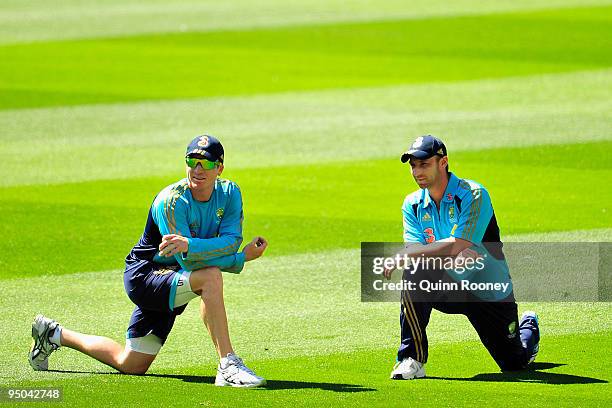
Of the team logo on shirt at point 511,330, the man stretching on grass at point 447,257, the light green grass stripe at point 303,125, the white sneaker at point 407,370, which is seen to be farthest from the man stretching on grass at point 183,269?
the light green grass stripe at point 303,125

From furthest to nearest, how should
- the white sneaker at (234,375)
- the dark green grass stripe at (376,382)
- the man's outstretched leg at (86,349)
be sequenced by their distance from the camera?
1. the man's outstretched leg at (86,349)
2. the white sneaker at (234,375)
3. the dark green grass stripe at (376,382)

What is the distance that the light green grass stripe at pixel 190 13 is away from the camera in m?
29.8

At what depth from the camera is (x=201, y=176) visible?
8.92 meters

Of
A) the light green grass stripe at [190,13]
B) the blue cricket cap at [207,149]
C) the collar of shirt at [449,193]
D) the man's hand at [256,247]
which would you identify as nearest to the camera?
the blue cricket cap at [207,149]

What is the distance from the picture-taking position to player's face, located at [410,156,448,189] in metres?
8.98

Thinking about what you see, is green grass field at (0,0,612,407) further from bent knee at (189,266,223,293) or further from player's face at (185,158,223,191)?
player's face at (185,158,223,191)

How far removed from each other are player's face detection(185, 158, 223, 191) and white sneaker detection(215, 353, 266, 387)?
1.16m

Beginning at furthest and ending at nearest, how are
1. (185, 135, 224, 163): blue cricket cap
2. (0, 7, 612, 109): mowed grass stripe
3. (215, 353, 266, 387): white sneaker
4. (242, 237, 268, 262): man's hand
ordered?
(0, 7, 612, 109): mowed grass stripe < (242, 237, 268, 262): man's hand < (185, 135, 224, 163): blue cricket cap < (215, 353, 266, 387): white sneaker

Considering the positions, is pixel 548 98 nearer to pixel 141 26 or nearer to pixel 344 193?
pixel 344 193

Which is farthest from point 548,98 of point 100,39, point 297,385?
point 297,385

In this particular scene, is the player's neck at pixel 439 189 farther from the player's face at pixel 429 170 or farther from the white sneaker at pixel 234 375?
the white sneaker at pixel 234 375

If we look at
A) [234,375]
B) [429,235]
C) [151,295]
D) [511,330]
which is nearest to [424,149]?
[429,235]

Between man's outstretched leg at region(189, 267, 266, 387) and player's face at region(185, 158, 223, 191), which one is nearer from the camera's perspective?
man's outstretched leg at region(189, 267, 266, 387)

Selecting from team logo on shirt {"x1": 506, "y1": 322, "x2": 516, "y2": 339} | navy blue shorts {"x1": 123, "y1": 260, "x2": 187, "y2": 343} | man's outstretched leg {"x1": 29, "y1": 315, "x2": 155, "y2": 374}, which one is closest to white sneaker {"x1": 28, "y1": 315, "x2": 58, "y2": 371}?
man's outstretched leg {"x1": 29, "y1": 315, "x2": 155, "y2": 374}
